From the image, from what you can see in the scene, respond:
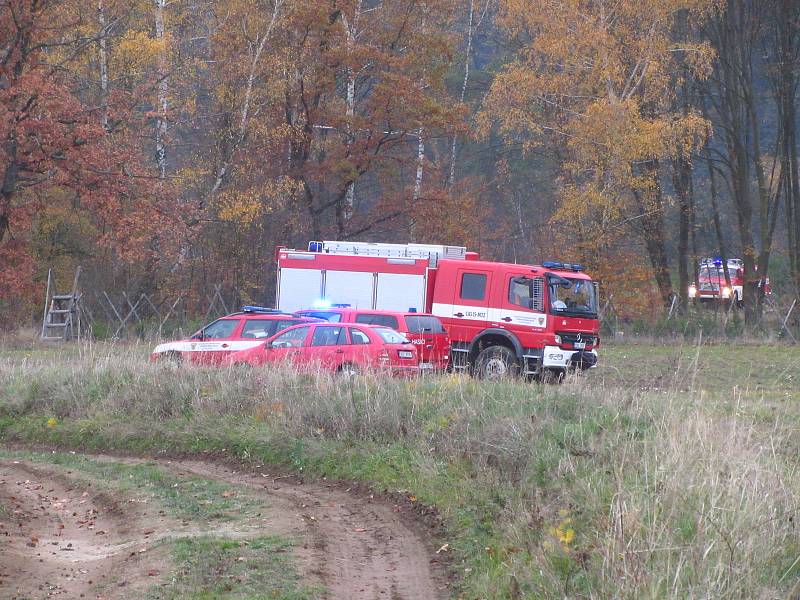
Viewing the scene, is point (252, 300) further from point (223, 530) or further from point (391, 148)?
point (223, 530)

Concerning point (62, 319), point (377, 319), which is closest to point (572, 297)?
point (377, 319)

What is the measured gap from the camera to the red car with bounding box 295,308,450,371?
21844 millimetres

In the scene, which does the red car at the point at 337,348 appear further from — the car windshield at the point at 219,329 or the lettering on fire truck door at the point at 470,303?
the lettering on fire truck door at the point at 470,303

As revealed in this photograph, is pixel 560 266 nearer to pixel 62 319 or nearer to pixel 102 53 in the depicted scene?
pixel 62 319

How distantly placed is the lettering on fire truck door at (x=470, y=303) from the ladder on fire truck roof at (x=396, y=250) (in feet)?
3.09

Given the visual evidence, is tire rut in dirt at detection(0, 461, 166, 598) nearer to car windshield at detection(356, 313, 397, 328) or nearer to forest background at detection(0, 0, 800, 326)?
car windshield at detection(356, 313, 397, 328)

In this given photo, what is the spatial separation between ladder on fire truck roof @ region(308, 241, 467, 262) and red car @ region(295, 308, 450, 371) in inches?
99.3

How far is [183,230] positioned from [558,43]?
13.2 m

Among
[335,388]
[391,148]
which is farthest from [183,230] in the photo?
[335,388]

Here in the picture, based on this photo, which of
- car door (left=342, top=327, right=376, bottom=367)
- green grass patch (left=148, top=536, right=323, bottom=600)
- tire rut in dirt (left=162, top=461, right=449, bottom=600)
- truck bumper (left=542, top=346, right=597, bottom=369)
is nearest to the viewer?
green grass patch (left=148, top=536, right=323, bottom=600)

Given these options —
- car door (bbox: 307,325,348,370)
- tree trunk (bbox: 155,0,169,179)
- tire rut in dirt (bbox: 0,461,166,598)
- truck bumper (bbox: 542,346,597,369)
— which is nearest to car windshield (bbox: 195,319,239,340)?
car door (bbox: 307,325,348,370)

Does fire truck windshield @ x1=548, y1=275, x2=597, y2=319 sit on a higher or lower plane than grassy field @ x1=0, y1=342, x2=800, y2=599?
higher

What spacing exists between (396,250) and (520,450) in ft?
50.4

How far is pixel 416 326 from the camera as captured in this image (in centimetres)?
2234
